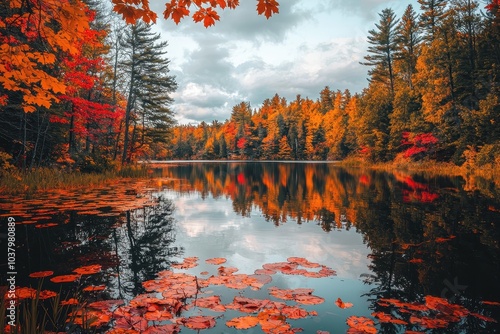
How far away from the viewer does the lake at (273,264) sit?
3615 millimetres

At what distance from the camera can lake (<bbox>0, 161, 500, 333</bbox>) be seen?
3.62m

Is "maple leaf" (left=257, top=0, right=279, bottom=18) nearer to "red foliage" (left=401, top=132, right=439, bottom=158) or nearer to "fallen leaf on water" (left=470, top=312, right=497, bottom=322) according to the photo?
"fallen leaf on water" (left=470, top=312, right=497, bottom=322)

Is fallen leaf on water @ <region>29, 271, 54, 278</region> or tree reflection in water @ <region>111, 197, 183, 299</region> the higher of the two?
fallen leaf on water @ <region>29, 271, 54, 278</region>

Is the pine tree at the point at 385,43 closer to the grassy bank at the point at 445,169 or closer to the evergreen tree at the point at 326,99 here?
the grassy bank at the point at 445,169

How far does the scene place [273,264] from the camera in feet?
18.2

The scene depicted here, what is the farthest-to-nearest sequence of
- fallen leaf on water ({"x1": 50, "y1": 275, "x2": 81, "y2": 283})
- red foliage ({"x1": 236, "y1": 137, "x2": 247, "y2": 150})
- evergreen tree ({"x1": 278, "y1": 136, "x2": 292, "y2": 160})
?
red foliage ({"x1": 236, "y1": 137, "x2": 247, "y2": 150}) < evergreen tree ({"x1": 278, "y1": 136, "x2": 292, "y2": 160}) < fallen leaf on water ({"x1": 50, "y1": 275, "x2": 81, "y2": 283})

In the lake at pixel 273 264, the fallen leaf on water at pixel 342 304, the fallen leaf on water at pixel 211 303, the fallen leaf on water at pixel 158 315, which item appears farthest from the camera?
the fallen leaf on water at pixel 342 304

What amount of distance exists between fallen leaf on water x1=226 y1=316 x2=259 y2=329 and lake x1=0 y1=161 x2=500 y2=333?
0.06 feet

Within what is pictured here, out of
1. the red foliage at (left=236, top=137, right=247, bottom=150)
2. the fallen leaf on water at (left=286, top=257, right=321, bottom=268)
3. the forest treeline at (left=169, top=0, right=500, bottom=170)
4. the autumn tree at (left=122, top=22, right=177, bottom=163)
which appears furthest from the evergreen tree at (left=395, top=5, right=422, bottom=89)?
the red foliage at (left=236, top=137, right=247, bottom=150)

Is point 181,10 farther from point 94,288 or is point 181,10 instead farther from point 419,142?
point 419,142

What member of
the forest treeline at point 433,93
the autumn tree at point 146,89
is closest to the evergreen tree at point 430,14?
the forest treeline at point 433,93

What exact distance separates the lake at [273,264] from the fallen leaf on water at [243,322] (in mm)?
20

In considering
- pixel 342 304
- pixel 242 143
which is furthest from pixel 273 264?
pixel 242 143

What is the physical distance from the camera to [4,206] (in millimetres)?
9680
